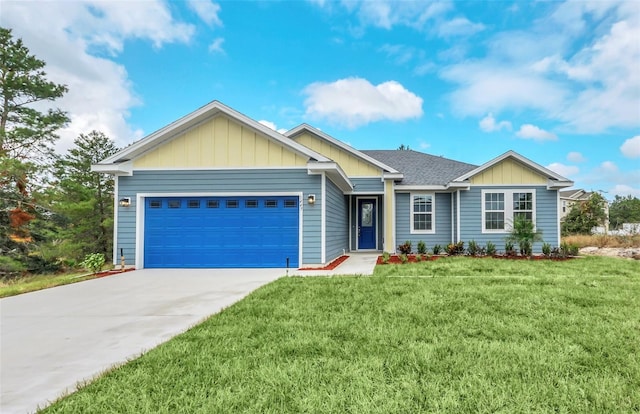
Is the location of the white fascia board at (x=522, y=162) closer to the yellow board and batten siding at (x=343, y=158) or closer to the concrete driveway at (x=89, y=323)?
the yellow board and batten siding at (x=343, y=158)

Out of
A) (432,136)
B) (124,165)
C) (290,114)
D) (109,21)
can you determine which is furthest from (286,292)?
(432,136)

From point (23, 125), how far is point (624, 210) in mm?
54499

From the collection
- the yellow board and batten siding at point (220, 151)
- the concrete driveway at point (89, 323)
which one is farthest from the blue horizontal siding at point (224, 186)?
the concrete driveway at point (89, 323)

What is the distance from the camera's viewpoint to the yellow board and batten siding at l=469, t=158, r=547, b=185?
13711mm

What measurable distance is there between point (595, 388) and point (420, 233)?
12265mm

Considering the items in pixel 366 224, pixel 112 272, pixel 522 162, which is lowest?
pixel 112 272

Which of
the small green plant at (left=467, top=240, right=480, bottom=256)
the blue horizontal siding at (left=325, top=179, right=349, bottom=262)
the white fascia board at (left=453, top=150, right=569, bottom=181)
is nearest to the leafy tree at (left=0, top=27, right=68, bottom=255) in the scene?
the blue horizontal siding at (left=325, top=179, right=349, bottom=262)

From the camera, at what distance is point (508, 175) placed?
13.8 m

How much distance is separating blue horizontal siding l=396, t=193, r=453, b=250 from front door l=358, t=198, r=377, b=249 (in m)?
1.37

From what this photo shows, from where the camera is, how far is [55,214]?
707 inches

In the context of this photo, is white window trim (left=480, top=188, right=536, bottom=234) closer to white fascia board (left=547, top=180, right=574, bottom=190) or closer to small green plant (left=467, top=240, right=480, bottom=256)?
white fascia board (left=547, top=180, right=574, bottom=190)

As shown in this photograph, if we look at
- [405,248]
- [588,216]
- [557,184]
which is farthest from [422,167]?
[588,216]

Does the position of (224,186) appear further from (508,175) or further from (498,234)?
(508,175)

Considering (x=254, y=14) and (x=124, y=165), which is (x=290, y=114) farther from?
(x=124, y=165)
